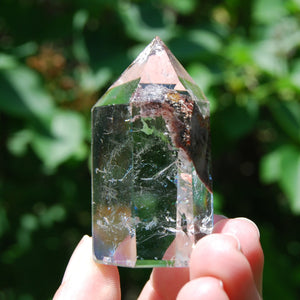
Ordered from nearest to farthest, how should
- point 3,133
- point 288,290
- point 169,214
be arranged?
point 169,214 → point 3,133 → point 288,290

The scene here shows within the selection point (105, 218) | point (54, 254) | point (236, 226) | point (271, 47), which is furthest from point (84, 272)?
point (271, 47)

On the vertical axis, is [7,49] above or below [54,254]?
above

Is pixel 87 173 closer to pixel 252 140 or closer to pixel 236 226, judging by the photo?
pixel 252 140

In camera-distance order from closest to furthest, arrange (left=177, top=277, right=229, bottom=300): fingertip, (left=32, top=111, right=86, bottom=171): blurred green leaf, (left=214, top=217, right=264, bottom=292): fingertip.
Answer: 1. (left=177, top=277, right=229, bottom=300): fingertip
2. (left=214, top=217, right=264, bottom=292): fingertip
3. (left=32, top=111, right=86, bottom=171): blurred green leaf

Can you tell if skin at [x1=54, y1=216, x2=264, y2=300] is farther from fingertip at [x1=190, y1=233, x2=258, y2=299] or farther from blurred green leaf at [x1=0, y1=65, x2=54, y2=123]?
blurred green leaf at [x1=0, y1=65, x2=54, y2=123]

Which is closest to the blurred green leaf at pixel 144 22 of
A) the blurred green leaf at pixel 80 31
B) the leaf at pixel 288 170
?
the blurred green leaf at pixel 80 31

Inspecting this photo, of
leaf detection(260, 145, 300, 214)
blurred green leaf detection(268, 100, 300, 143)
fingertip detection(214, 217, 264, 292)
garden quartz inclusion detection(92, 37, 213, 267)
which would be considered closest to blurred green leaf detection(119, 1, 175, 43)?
blurred green leaf detection(268, 100, 300, 143)

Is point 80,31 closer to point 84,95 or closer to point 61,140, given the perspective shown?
point 84,95
